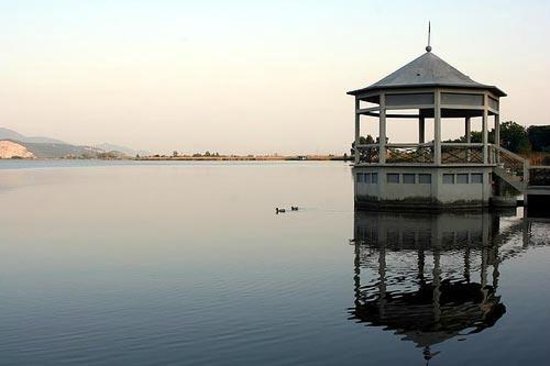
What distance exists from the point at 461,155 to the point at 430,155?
2.11 meters

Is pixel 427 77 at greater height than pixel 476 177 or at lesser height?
greater

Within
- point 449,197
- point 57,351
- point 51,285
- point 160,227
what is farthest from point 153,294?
point 449,197

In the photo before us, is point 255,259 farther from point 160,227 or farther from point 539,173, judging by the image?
point 539,173

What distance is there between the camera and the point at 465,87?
39031mm

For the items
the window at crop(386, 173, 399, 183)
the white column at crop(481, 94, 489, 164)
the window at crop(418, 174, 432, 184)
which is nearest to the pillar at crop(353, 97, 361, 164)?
the window at crop(386, 173, 399, 183)

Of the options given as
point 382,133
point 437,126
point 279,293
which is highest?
point 437,126

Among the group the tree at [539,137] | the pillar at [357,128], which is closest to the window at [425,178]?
the pillar at [357,128]

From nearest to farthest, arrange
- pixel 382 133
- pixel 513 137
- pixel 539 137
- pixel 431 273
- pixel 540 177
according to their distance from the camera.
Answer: pixel 431 273
pixel 382 133
pixel 540 177
pixel 513 137
pixel 539 137

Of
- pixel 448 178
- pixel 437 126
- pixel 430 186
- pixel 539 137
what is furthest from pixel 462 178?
pixel 539 137

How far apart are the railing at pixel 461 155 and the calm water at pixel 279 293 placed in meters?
5.11

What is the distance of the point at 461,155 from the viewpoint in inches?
1571

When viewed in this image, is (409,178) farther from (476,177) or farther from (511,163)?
(511,163)

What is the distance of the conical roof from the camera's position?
1528 inches

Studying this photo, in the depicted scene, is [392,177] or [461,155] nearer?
[392,177]
